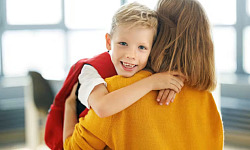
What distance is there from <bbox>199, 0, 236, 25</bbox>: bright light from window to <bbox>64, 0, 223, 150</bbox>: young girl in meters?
2.58

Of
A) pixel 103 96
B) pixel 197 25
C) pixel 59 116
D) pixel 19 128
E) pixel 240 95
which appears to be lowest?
pixel 19 128

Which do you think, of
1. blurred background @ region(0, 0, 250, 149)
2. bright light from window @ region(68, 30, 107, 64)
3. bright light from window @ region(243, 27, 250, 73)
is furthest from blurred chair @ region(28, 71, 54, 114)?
bright light from window @ region(243, 27, 250, 73)

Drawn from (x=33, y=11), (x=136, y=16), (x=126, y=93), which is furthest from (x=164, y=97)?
(x=33, y=11)

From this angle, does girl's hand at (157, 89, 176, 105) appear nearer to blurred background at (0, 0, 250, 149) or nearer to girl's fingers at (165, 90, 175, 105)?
girl's fingers at (165, 90, 175, 105)

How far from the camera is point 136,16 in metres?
0.92

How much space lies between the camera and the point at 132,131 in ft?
3.08

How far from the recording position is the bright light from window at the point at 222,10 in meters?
3.39

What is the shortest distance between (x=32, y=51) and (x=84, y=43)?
71 cm

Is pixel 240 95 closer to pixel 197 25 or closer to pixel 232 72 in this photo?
pixel 232 72

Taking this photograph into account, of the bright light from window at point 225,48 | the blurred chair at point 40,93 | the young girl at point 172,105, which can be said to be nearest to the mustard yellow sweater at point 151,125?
the young girl at point 172,105

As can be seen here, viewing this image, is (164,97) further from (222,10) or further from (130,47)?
(222,10)

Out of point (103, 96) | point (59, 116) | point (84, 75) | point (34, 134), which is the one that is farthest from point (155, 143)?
point (34, 134)

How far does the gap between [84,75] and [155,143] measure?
1.14ft

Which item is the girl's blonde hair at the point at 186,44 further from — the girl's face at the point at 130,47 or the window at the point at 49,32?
the window at the point at 49,32
